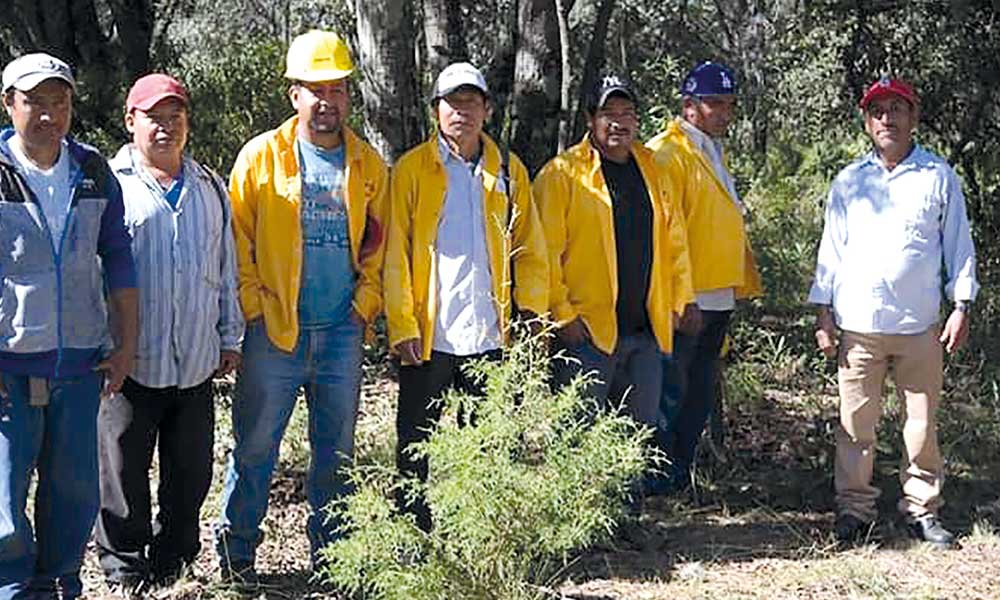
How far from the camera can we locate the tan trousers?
578cm

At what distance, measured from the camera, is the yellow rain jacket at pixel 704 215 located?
6.17 meters

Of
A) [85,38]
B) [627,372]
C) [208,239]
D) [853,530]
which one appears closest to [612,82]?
[627,372]

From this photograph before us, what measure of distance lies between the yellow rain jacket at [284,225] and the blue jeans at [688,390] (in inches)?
74.3

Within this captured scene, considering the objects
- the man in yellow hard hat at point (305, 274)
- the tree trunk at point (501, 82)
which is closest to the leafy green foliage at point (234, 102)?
the tree trunk at point (501, 82)

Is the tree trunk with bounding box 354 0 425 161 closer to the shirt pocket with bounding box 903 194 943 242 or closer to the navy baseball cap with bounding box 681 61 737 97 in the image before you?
the navy baseball cap with bounding box 681 61 737 97

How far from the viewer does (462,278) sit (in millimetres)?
5137

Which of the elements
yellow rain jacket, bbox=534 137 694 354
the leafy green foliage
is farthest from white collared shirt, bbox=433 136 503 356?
the leafy green foliage

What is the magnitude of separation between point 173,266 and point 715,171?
270 cm

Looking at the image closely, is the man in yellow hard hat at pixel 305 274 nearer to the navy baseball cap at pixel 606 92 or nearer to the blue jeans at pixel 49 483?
the blue jeans at pixel 49 483

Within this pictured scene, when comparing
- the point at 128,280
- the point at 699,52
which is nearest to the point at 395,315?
the point at 128,280

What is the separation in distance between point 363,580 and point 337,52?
1.95 m

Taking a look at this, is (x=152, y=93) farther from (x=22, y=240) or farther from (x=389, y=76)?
(x=389, y=76)

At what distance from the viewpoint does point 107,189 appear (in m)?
4.54

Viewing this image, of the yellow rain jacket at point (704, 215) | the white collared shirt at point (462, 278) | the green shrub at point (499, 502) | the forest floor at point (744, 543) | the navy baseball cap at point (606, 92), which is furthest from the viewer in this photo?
the yellow rain jacket at point (704, 215)
